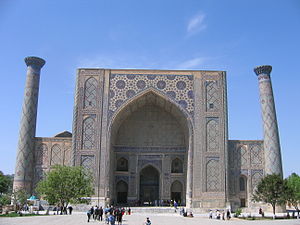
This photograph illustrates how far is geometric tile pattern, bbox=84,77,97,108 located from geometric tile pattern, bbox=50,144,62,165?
10.7 feet

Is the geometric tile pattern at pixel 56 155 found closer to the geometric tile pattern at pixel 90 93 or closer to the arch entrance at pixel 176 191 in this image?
the geometric tile pattern at pixel 90 93

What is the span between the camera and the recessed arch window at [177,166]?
2456 centimetres

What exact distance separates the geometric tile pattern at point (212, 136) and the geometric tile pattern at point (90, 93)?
7379 millimetres

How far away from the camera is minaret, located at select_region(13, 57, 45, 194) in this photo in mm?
21344

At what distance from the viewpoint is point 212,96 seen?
2259cm

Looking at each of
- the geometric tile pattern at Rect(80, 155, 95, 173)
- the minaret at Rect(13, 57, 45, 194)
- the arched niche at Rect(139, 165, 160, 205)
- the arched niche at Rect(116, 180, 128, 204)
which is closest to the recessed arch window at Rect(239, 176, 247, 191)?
the arched niche at Rect(139, 165, 160, 205)

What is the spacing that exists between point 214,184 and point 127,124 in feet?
24.6

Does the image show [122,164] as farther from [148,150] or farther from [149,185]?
[149,185]

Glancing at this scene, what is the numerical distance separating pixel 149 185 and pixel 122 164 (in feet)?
7.95

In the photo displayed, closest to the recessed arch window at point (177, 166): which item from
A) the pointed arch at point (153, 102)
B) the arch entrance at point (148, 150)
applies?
the arch entrance at point (148, 150)

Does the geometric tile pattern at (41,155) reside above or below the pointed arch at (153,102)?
below

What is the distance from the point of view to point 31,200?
20344mm

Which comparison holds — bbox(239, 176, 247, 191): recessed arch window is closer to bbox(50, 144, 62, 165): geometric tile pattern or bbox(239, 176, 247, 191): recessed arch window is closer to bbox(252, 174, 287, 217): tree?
bbox(252, 174, 287, 217): tree

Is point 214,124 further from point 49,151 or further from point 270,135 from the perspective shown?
point 49,151
